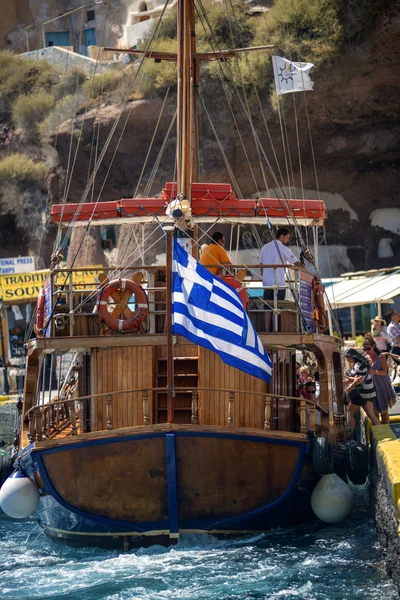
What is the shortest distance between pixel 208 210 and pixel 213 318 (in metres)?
4.40

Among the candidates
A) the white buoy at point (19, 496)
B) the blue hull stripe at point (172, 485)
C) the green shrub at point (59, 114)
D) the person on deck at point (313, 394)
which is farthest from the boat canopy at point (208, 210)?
the green shrub at point (59, 114)

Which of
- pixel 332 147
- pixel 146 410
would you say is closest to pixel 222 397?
pixel 146 410

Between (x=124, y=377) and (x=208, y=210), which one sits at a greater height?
(x=208, y=210)

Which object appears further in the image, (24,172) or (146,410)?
(24,172)

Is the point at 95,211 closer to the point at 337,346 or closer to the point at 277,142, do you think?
the point at 337,346

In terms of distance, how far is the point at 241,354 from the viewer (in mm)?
11352

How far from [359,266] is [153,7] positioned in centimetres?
2531

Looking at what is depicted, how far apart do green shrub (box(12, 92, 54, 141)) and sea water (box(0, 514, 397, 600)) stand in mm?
33788

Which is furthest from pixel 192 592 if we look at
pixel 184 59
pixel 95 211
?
pixel 184 59

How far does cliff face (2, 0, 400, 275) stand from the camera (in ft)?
111

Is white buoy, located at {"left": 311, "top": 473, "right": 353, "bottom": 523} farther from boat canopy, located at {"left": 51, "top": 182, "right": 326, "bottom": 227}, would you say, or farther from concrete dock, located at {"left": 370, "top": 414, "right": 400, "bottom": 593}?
boat canopy, located at {"left": 51, "top": 182, "right": 326, "bottom": 227}

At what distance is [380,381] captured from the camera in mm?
15445

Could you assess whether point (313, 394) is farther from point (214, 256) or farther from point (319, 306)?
point (214, 256)

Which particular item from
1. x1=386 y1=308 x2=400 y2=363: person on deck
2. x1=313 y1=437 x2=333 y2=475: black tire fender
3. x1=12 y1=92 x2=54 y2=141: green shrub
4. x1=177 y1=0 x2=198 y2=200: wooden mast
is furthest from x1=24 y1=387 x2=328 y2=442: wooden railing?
x1=12 y1=92 x2=54 y2=141: green shrub
